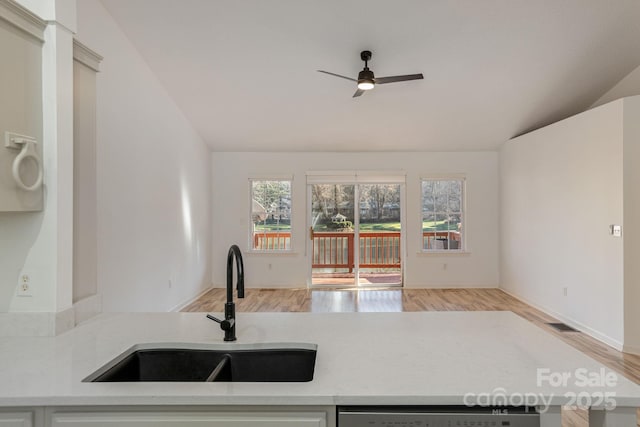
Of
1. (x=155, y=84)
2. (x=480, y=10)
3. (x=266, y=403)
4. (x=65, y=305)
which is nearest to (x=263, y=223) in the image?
(x=155, y=84)

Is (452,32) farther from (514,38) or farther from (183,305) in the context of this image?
(183,305)

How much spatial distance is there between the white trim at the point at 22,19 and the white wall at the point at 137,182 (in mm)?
1768

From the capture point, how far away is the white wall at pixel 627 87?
13.6 feet

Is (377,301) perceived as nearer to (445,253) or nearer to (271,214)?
(445,253)

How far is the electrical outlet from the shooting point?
1434 mm

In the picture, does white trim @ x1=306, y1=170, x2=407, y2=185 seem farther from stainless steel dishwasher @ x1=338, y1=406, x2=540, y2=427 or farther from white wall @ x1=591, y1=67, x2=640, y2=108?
stainless steel dishwasher @ x1=338, y1=406, x2=540, y2=427

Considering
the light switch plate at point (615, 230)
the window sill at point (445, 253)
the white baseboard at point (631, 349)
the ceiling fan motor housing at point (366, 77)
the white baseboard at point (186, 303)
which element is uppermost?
the ceiling fan motor housing at point (366, 77)

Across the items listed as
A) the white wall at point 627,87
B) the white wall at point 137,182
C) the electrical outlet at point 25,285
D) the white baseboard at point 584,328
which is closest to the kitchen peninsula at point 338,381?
the electrical outlet at point 25,285

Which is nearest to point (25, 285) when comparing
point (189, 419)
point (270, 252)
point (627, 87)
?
point (189, 419)

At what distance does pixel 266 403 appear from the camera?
0.93 meters

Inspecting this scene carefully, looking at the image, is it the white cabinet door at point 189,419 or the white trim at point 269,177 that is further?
the white trim at point 269,177

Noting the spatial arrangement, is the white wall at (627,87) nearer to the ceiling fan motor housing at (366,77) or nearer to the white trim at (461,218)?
the white trim at (461,218)

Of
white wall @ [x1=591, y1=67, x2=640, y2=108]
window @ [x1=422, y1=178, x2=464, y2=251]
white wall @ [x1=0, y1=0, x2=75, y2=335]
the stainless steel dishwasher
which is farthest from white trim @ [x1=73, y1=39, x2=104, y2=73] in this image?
window @ [x1=422, y1=178, x2=464, y2=251]

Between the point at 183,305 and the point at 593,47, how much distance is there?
5774 mm
